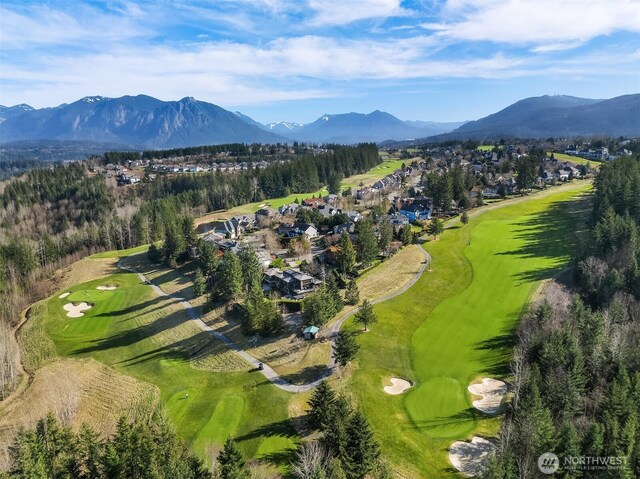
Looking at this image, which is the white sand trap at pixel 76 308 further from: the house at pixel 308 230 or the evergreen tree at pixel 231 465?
the evergreen tree at pixel 231 465

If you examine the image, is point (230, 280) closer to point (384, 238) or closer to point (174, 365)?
point (174, 365)

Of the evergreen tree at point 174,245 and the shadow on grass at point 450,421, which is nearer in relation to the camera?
the shadow on grass at point 450,421

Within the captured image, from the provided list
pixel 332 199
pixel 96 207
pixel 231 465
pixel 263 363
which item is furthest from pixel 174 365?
pixel 96 207

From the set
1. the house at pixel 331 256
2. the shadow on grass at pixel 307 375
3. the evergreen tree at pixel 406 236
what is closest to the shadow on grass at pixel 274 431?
the shadow on grass at pixel 307 375

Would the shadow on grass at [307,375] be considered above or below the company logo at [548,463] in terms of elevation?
below

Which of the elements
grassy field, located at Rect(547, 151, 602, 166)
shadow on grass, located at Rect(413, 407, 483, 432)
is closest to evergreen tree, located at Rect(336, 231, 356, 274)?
shadow on grass, located at Rect(413, 407, 483, 432)

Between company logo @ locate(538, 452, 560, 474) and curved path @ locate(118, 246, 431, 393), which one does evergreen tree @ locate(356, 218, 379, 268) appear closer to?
curved path @ locate(118, 246, 431, 393)
